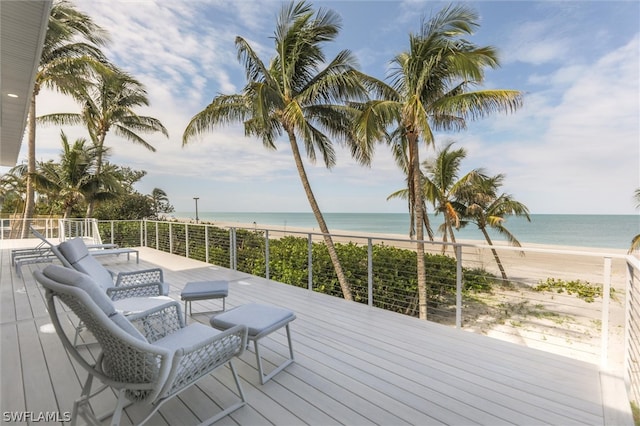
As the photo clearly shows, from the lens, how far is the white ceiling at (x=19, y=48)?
2719mm

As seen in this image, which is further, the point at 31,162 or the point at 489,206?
the point at 489,206

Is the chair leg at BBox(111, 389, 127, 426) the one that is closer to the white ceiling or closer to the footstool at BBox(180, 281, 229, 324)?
the footstool at BBox(180, 281, 229, 324)

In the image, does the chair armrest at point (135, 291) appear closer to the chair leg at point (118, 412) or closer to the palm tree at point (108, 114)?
the chair leg at point (118, 412)

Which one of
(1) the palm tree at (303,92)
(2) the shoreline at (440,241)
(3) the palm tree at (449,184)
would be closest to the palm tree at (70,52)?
(1) the palm tree at (303,92)

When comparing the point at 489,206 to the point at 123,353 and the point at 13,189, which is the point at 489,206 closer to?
the point at 123,353

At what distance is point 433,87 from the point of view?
6.84 meters

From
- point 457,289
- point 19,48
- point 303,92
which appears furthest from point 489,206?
point 19,48

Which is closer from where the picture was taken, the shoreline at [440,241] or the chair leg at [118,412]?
the chair leg at [118,412]

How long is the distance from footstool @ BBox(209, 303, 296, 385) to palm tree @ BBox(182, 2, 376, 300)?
4236 mm

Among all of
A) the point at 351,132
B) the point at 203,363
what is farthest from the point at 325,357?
the point at 351,132

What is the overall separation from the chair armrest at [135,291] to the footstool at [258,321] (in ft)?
4.22

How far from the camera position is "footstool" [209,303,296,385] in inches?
84.1

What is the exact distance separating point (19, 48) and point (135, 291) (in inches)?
114

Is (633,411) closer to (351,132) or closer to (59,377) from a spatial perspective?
(59,377)
